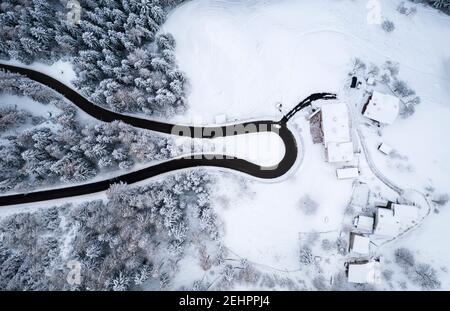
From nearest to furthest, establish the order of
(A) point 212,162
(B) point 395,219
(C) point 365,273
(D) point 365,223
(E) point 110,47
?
(C) point 365,273, (B) point 395,219, (D) point 365,223, (A) point 212,162, (E) point 110,47

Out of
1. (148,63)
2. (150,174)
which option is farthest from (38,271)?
(148,63)

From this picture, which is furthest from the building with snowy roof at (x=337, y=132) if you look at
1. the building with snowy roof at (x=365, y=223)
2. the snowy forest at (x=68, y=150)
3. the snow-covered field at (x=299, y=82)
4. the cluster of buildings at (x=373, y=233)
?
the snowy forest at (x=68, y=150)

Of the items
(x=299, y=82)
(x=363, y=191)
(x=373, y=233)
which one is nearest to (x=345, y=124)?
(x=299, y=82)

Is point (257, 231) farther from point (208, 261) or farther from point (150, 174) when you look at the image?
point (150, 174)

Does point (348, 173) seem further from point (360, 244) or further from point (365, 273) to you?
point (365, 273)

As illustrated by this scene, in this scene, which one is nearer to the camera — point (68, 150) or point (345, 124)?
point (345, 124)
